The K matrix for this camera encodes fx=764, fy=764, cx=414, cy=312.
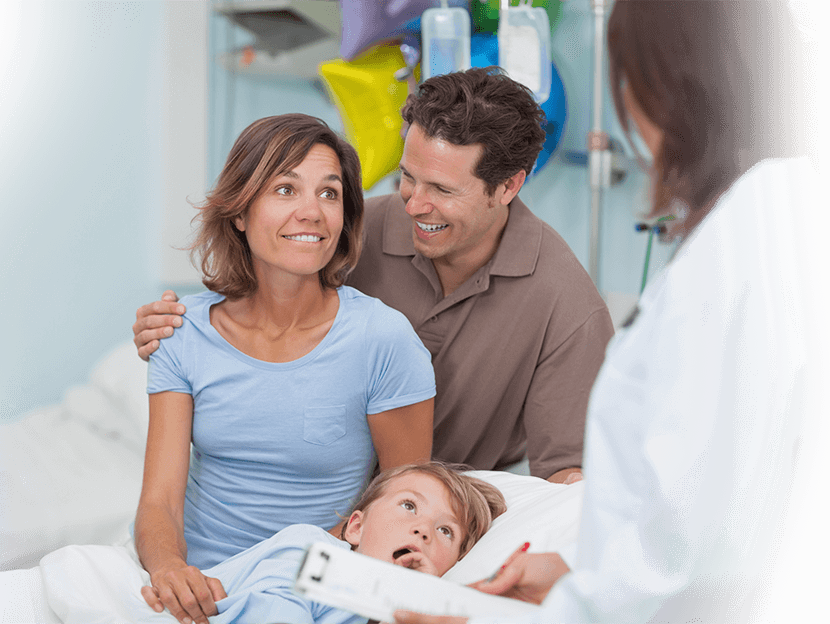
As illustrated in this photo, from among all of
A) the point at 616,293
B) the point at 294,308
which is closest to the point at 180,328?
the point at 294,308

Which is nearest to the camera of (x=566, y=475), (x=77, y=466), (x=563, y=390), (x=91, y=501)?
(x=566, y=475)

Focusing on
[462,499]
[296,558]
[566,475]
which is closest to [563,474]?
[566,475]

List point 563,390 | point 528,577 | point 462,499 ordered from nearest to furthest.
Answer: point 528,577
point 462,499
point 563,390

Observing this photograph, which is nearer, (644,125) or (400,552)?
(644,125)

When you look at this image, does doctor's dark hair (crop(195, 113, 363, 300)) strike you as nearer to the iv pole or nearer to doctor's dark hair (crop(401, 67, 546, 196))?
doctor's dark hair (crop(401, 67, 546, 196))

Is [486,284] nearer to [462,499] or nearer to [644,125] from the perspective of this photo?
[462,499]

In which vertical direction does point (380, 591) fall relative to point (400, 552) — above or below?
above

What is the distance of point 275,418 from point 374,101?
1.30 meters

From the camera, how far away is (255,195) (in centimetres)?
127

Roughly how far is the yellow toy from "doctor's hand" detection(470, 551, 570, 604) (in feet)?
5.22

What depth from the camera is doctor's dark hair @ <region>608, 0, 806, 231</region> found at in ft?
2.13

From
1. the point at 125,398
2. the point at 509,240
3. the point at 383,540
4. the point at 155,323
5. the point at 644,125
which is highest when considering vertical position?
the point at 644,125

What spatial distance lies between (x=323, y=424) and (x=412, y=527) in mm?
265

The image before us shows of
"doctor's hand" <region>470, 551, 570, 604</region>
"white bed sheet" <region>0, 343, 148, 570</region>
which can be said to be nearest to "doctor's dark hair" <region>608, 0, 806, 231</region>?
"doctor's hand" <region>470, 551, 570, 604</region>
